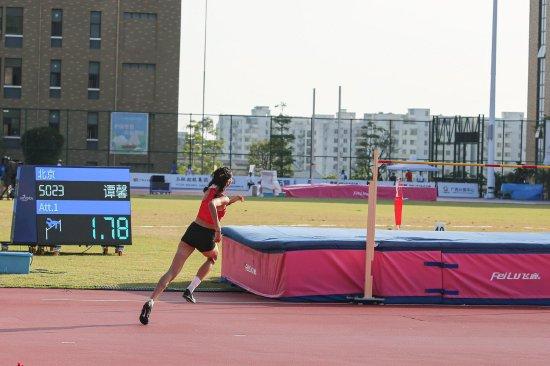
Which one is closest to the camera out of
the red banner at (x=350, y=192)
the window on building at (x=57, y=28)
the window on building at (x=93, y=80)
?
the red banner at (x=350, y=192)

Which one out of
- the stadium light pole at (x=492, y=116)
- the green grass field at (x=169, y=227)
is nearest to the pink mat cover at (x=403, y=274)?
the green grass field at (x=169, y=227)

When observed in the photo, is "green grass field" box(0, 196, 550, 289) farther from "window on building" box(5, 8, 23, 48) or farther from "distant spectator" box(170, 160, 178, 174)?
"window on building" box(5, 8, 23, 48)

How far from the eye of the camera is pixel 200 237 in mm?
13625

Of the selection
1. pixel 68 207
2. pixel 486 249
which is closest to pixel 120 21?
pixel 68 207

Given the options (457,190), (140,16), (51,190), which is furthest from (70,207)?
(140,16)

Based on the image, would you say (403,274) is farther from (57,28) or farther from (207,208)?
(57,28)

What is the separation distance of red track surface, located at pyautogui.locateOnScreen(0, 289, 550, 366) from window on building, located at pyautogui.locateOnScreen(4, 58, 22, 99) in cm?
6626

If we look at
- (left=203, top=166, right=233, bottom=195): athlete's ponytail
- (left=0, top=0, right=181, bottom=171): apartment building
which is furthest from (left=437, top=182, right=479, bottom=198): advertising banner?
(left=203, top=166, right=233, bottom=195): athlete's ponytail

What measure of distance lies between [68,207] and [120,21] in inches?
2342

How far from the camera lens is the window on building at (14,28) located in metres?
80.5

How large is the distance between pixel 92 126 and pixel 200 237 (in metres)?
68.5

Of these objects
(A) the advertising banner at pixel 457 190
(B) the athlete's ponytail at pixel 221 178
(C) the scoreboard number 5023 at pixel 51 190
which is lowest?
(A) the advertising banner at pixel 457 190

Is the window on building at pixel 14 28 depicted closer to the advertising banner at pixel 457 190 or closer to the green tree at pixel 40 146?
the green tree at pixel 40 146

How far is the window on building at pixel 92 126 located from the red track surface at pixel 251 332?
6504 centimetres
